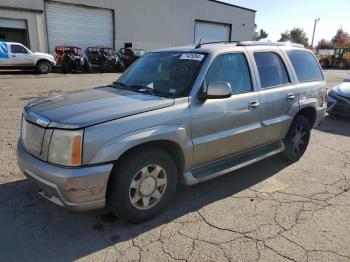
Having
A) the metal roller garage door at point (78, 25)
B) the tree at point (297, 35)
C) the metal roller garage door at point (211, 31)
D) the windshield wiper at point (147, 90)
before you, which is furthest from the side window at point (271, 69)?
the tree at point (297, 35)

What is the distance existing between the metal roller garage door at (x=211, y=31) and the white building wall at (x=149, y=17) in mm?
525

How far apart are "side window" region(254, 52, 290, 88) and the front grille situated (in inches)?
111

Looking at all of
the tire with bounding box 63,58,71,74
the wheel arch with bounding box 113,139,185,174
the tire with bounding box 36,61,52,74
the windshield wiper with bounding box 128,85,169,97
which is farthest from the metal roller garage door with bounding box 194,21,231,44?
the wheel arch with bounding box 113,139,185,174

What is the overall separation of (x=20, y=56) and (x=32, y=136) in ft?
56.4

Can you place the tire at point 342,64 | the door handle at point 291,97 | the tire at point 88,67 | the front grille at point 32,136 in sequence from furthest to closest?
the tire at point 342,64 → the tire at point 88,67 → the door handle at point 291,97 → the front grille at point 32,136

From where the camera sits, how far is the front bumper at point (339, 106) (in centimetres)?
824

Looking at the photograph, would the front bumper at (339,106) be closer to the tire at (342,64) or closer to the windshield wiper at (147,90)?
the windshield wiper at (147,90)

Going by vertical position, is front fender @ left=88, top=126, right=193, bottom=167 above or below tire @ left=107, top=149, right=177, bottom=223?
above

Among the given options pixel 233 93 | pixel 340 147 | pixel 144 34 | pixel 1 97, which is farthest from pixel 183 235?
pixel 144 34

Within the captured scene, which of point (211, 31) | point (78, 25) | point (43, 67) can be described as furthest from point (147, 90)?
point (211, 31)

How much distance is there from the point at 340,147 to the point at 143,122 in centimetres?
458

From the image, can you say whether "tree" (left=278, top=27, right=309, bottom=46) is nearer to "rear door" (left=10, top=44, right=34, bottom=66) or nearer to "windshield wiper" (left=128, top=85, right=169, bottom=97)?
"rear door" (left=10, top=44, right=34, bottom=66)

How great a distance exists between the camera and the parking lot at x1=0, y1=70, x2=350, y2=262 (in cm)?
286

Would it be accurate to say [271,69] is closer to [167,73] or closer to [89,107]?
[167,73]
